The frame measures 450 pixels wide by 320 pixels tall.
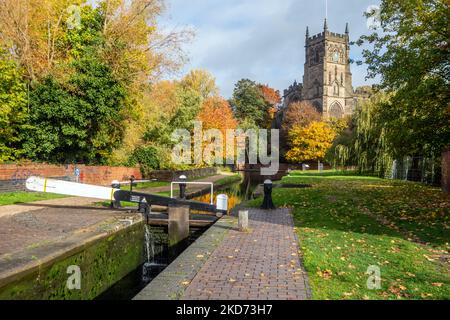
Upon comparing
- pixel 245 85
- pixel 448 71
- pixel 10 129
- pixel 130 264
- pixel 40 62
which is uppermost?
pixel 245 85

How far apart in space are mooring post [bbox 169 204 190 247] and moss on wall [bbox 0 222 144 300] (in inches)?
34.5

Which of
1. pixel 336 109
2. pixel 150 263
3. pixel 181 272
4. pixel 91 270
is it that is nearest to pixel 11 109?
pixel 150 263

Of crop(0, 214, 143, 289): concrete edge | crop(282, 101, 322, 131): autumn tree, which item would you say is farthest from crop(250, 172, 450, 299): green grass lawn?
crop(282, 101, 322, 131): autumn tree

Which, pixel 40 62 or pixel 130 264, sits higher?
pixel 40 62

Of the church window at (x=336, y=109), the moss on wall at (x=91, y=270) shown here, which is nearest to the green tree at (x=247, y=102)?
the church window at (x=336, y=109)

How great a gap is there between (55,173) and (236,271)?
14296 millimetres

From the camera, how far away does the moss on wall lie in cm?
533

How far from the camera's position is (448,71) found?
13008 millimetres

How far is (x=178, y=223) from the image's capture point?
11008 millimetres

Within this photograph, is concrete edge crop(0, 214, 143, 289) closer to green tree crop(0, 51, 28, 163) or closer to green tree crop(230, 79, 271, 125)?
green tree crop(0, 51, 28, 163)

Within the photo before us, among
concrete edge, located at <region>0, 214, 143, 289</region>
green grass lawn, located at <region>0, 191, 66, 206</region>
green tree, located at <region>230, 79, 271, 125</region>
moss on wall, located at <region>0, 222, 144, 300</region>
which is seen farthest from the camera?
green tree, located at <region>230, 79, 271, 125</region>
